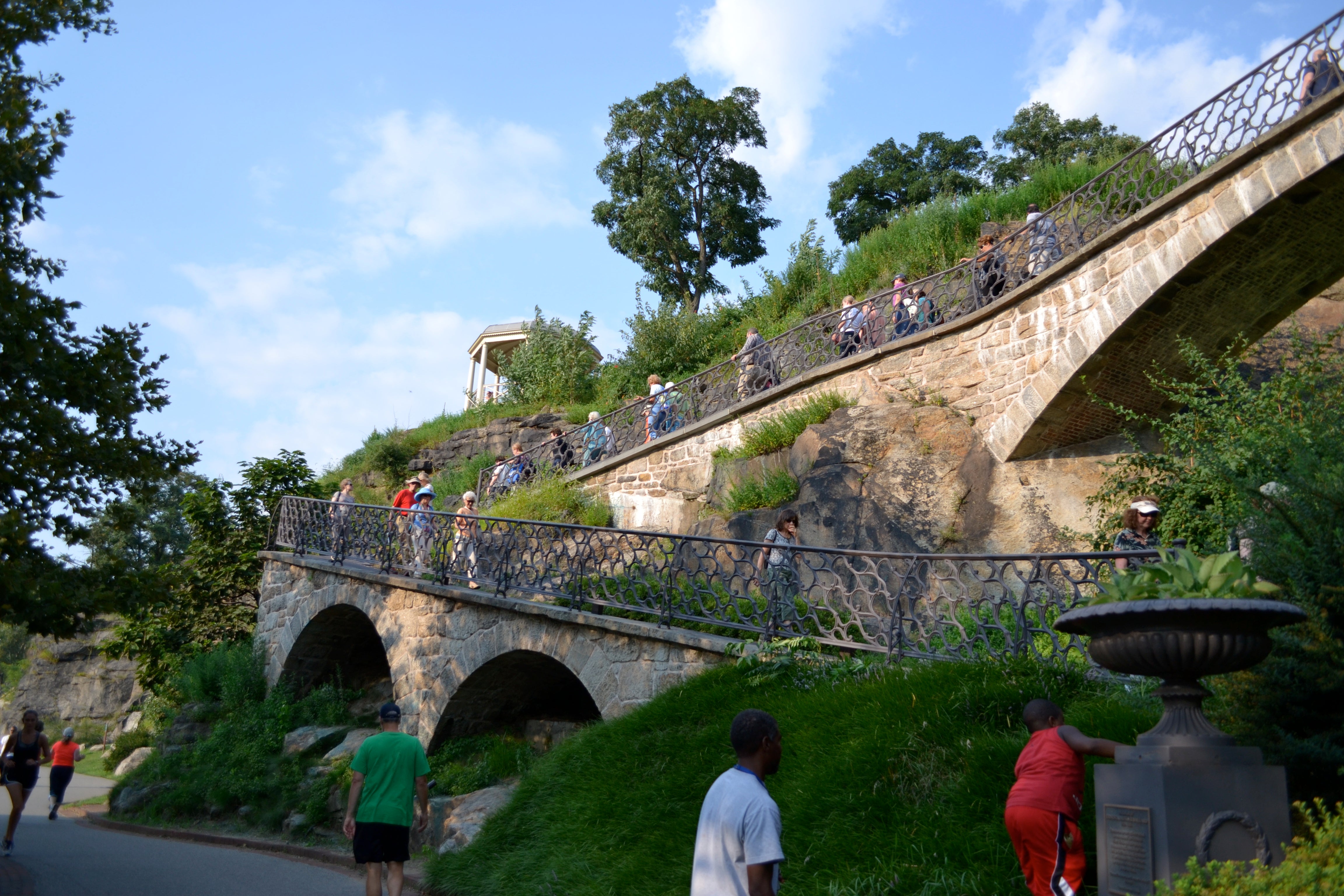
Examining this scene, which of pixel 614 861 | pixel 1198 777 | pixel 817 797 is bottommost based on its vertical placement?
pixel 614 861

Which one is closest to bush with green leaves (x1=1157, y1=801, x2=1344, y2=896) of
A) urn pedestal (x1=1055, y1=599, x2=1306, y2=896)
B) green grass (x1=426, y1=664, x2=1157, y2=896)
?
urn pedestal (x1=1055, y1=599, x2=1306, y2=896)

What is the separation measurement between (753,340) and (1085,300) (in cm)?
561

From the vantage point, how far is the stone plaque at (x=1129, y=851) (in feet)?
11.8

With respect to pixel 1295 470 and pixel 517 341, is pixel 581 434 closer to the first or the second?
pixel 1295 470

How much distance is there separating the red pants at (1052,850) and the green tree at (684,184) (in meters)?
27.4

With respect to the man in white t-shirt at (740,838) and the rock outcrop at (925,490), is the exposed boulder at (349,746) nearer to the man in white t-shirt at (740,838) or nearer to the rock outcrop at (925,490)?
the rock outcrop at (925,490)

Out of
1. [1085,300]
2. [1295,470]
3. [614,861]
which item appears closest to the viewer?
[1295,470]

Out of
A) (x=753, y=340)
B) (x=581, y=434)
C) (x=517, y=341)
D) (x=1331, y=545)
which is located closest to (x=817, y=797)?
(x=1331, y=545)

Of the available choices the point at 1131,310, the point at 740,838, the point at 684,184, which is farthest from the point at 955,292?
the point at 684,184

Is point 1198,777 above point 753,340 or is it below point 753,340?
below

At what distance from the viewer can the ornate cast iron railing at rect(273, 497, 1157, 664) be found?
6.81 meters

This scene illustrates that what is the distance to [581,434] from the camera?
1802 cm

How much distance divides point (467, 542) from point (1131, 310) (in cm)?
A: 854

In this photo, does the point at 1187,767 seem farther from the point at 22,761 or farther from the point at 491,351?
the point at 491,351
